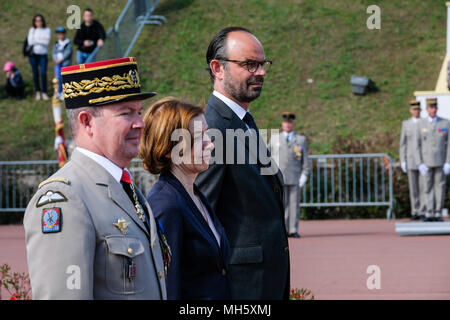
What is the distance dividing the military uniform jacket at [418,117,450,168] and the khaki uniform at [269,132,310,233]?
2460 millimetres

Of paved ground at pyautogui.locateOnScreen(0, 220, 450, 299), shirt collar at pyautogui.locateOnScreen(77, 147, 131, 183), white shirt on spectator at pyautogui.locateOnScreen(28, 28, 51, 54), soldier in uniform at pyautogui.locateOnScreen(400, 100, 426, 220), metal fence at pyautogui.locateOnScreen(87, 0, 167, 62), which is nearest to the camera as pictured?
shirt collar at pyautogui.locateOnScreen(77, 147, 131, 183)

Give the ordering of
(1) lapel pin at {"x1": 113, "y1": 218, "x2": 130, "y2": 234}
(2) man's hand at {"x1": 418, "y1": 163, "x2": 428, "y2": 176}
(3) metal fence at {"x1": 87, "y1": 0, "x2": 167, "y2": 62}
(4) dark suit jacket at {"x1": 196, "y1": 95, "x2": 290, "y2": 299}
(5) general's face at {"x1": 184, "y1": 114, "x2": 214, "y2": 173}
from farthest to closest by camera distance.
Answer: (3) metal fence at {"x1": 87, "y1": 0, "x2": 167, "y2": 62} < (2) man's hand at {"x1": 418, "y1": 163, "x2": 428, "y2": 176} < (4) dark suit jacket at {"x1": 196, "y1": 95, "x2": 290, "y2": 299} < (5) general's face at {"x1": 184, "y1": 114, "x2": 214, "y2": 173} < (1) lapel pin at {"x1": 113, "y1": 218, "x2": 130, "y2": 234}

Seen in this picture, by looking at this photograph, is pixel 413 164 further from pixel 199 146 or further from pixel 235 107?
pixel 199 146

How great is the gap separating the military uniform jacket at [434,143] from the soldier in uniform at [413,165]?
12 centimetres

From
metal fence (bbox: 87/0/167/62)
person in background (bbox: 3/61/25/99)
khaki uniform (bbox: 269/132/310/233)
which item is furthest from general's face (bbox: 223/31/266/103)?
person in background (bbox: 3/61/25/99)

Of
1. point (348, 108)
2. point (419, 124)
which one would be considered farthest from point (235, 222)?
point (348, 108)

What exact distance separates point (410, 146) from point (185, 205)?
12.7 metres

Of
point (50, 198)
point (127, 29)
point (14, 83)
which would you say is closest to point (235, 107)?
point (50, 198)

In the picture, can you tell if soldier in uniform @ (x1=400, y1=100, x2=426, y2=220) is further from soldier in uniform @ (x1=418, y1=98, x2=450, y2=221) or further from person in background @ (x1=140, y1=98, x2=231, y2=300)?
person in background @ (x1=140, y1=98, x2=231, y2=300)

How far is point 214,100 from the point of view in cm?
402

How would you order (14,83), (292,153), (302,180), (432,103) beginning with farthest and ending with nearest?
(14,83) → (432,103) → (292,153) → (302,180)

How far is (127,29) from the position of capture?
75.1 feet

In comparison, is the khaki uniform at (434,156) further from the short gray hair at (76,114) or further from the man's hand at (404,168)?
the short gray hair at (76,114)

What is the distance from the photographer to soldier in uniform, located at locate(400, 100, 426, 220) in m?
15.2
